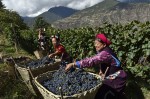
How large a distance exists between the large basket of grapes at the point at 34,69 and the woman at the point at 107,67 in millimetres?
3699

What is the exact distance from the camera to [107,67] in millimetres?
6004

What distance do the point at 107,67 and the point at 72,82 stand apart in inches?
55.7

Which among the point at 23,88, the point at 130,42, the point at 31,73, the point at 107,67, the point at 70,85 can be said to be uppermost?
the point at 107,67

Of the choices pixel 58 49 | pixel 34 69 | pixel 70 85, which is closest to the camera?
pixel 70 85

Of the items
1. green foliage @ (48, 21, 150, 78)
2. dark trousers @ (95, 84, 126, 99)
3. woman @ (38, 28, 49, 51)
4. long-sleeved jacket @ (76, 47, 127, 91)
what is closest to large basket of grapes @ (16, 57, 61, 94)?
green foliage @ (48, 21, 150, 78)

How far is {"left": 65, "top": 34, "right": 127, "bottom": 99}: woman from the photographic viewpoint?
5793mm

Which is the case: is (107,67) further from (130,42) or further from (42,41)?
(42,41)

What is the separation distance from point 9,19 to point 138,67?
3755cm

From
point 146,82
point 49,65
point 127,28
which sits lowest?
point 146,82

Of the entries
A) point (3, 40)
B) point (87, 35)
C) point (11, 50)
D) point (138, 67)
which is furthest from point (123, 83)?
point (3, 40)

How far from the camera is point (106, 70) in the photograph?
6082mm

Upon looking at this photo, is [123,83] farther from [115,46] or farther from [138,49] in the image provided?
[115,46]

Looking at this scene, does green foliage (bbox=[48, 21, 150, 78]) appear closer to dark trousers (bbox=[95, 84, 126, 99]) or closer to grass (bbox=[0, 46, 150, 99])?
grass (bbox=[0, 46, 150, 99])

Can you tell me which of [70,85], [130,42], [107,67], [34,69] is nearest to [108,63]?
[107,67]
